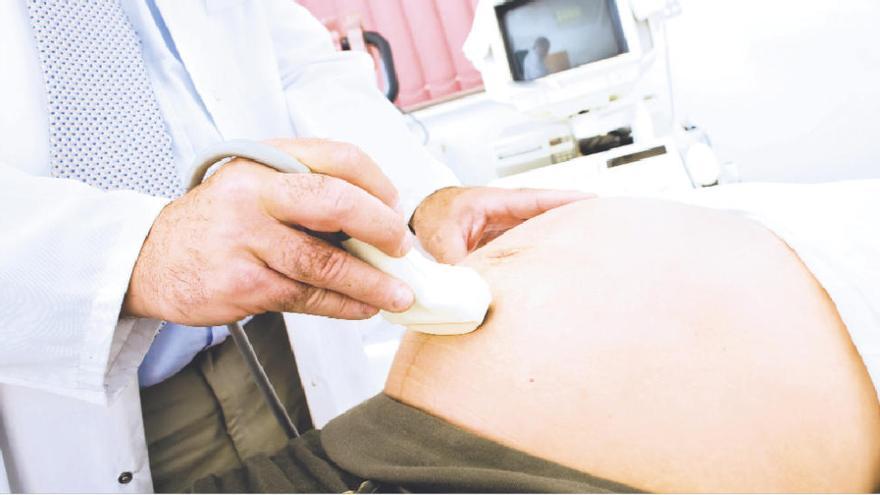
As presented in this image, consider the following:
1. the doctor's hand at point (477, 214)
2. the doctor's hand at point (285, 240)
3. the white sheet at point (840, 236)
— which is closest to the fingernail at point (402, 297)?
the doctor's hand at point (285, 240)

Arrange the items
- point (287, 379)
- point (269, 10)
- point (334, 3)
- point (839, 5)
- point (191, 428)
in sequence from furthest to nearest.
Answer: point (334, 3)
point (839, 5)
point (269, 10)
point (287, 379)
point (191, 428)

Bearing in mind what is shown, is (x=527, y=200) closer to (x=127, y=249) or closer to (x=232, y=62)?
(x=127, y=249)

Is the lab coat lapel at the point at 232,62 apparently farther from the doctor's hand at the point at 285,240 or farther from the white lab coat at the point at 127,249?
the doctor's hand at the point at 285,240

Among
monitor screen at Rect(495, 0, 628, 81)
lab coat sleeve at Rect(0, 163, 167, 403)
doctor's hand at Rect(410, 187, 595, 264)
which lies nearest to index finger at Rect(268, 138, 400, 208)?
lab coat sleeve at Rect(0, 163, 167, 403)

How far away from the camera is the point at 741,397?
50cm

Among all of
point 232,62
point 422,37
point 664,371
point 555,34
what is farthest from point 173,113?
point 422,37

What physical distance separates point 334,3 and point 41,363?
1896 mm

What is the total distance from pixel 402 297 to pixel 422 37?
1.86 meters

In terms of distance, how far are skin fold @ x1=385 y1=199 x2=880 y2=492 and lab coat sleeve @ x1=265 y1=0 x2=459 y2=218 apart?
513 mm

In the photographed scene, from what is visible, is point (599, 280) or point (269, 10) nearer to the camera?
point (599, 280)

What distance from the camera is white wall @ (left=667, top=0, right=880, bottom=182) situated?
168 cm

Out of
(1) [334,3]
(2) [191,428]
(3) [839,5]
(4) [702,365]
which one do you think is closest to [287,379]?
(2) [191,428]

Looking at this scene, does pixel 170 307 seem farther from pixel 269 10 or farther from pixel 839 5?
pixel 839 5

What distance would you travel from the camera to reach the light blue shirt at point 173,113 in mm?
807
